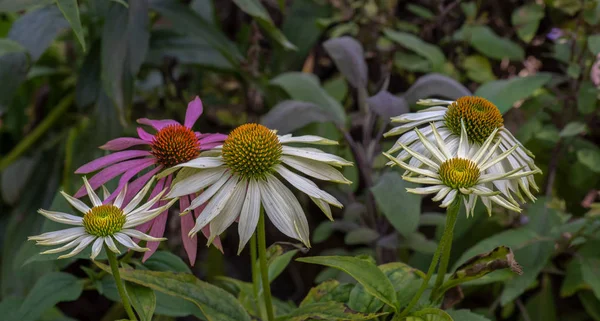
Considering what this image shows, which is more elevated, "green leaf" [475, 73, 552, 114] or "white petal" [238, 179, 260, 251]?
"green leaf" [475, 73, 552, 114]

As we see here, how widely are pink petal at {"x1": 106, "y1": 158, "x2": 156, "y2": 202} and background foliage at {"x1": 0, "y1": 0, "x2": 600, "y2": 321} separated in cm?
7

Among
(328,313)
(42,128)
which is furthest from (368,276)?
(42,128)

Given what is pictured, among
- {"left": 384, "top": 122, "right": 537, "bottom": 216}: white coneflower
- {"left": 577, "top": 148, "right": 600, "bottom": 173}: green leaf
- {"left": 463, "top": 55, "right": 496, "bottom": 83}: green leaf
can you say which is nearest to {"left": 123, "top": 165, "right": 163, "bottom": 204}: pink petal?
{"left": 384, "top": 122, "right": 537, "bottom": 216}: white coneflower

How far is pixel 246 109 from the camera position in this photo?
1255 mm

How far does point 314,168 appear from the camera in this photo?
0.49m

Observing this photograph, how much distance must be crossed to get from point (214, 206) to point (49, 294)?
244mm

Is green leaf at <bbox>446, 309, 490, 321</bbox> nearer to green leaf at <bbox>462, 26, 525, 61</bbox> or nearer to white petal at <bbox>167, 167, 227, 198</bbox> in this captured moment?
white petal at <bbox>167, 167, 227, 198</bbox>

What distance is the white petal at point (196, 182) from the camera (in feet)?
1.49

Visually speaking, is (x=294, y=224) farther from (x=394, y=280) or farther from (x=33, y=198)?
(x=33, y=198)

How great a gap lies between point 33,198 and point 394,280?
842 mm

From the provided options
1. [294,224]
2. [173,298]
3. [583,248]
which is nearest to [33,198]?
[173,298]

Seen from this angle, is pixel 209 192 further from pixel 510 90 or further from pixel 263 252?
pixel 510 90

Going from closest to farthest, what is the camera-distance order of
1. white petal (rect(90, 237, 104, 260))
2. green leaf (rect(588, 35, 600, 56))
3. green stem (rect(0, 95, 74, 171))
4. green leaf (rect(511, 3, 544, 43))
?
white petal (rect(90, 237, 104, 260)), green leaf (rect(588, 35, 600, 56)), green leaf (rect(511, 3, 544, 43)), green stem (rect(0, 95, 74, 171))

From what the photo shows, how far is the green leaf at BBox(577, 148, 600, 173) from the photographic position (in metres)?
0.86
